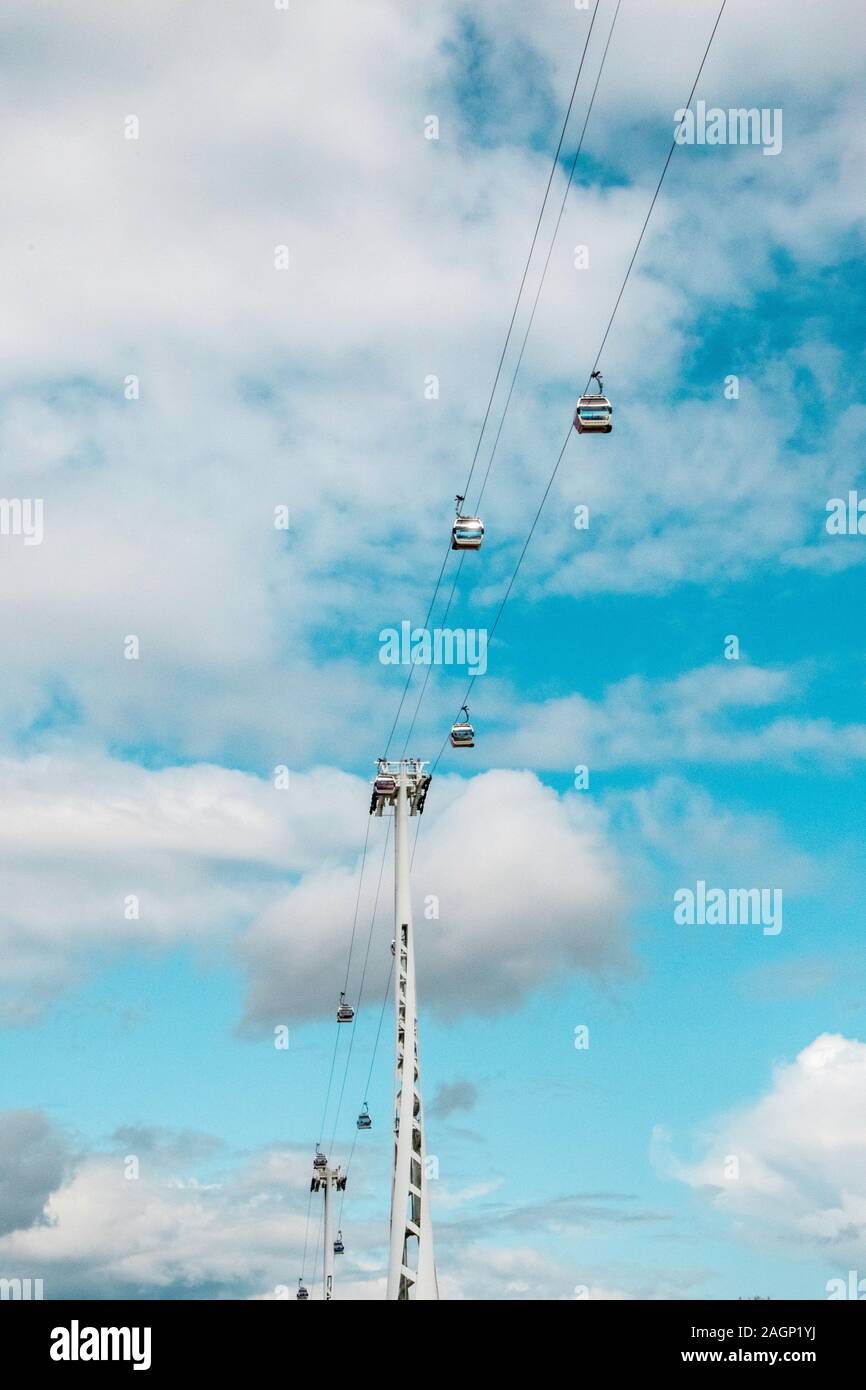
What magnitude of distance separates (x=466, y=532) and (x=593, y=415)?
572cm

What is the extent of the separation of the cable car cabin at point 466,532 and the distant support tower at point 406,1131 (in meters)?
15.1

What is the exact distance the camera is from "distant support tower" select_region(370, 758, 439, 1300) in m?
34.1

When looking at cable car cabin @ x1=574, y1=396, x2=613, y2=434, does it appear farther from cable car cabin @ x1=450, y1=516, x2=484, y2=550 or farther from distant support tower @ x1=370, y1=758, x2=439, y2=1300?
distant support tower @ x1=370, y1=758, x2=439, y2=1300

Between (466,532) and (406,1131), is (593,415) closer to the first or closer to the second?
(466,532)

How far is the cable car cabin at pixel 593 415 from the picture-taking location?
867 inches

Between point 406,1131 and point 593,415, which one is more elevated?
point 593,415

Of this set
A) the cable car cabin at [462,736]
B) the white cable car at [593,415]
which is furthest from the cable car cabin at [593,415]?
the cable car cabin at [462,736]

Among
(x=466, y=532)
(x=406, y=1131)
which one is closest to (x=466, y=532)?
(x=466, y=532)

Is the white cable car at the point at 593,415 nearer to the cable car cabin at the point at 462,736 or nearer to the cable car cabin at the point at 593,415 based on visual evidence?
the cable car cabin at the point at 593,415

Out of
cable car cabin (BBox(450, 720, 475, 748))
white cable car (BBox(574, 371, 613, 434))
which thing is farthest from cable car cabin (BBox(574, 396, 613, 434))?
cable car cabin (BBox(450, 720, 475, 748))

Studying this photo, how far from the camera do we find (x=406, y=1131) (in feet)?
118

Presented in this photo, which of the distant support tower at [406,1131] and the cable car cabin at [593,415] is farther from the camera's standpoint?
the distant support tower at [406,1131]
